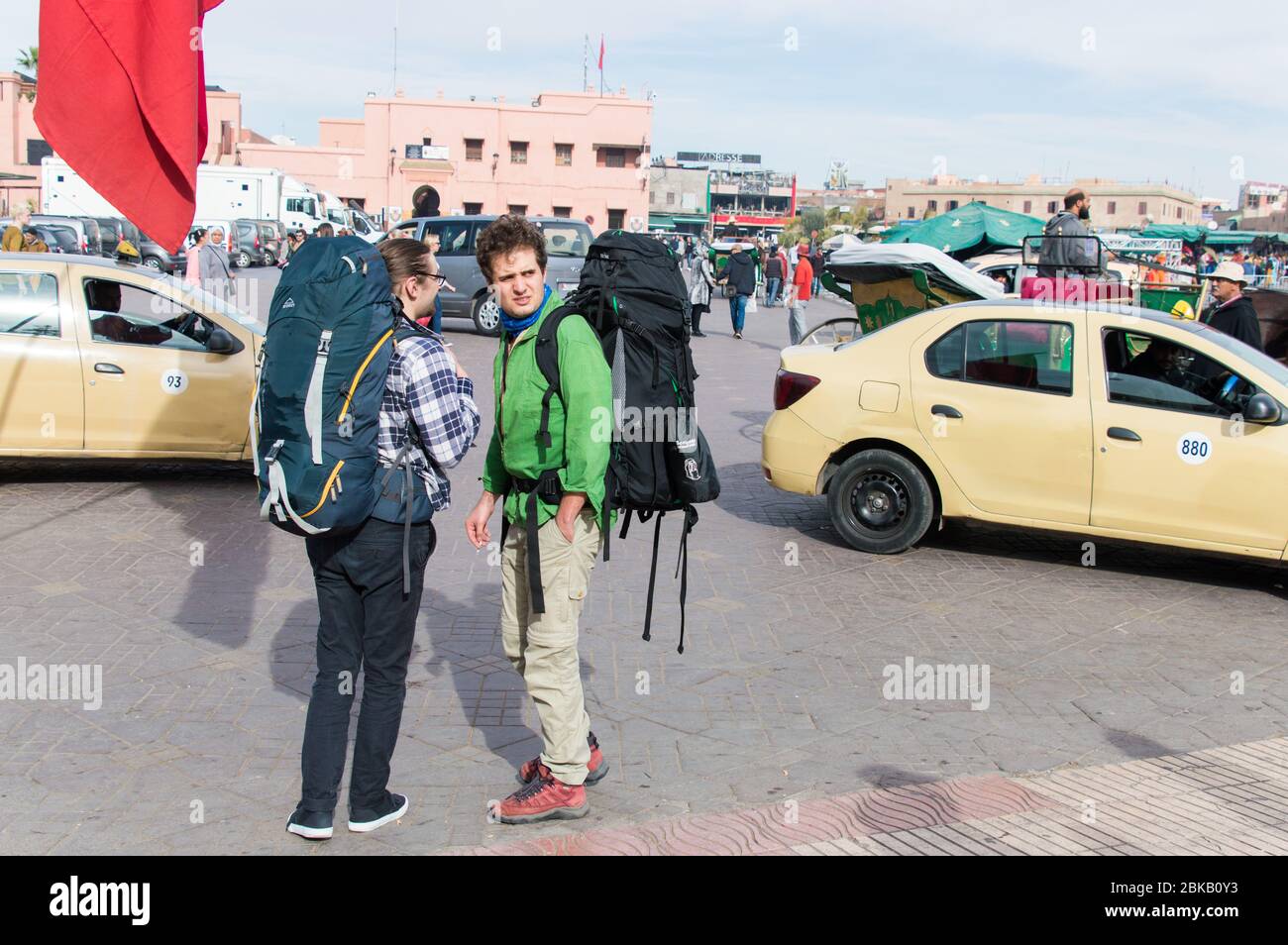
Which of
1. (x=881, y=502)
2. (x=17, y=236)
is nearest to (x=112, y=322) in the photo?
(x=881, y=502)

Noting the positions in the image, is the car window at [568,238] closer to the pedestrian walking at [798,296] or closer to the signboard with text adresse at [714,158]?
the pedestrian walking at [798,296]

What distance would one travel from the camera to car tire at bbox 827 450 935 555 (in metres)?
7.80

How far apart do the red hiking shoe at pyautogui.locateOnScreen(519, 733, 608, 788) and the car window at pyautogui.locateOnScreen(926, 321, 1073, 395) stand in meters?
4.26

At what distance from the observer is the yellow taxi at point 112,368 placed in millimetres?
8578

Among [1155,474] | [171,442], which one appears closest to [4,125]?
[171,442]

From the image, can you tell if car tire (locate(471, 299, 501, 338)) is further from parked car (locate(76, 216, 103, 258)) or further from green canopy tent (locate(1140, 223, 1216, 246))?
green canopy tent (locate(1140, 223, 1216, 246))

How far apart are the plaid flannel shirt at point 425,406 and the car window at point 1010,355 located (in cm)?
464

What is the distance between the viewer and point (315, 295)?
11.8ft

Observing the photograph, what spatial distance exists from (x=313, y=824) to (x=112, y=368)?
18.9 ft

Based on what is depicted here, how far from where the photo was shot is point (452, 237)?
21.7 metres

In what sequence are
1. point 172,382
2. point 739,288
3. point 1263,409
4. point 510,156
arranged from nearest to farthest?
1. point 1263,409
2. point 172,382
3. point 739,288
4. point 510,156

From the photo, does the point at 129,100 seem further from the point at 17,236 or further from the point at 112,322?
the point at 17,236

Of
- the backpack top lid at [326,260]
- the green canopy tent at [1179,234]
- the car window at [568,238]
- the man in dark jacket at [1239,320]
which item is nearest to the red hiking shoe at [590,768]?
the backpack top lid at [326,260]
